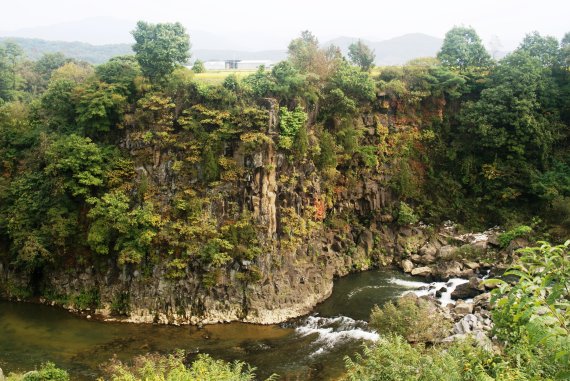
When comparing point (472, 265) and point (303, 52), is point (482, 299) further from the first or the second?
point (303, 52)

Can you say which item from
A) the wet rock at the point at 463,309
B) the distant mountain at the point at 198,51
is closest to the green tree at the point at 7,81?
the wet rock at the point at 463,309

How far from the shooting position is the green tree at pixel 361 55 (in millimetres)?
38906

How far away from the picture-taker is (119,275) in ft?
92.3

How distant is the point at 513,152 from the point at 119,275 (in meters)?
29.7

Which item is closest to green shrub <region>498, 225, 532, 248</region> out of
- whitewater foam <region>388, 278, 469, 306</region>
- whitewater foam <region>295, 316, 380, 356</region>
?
whitewater foam <region>388, 278, 469, 306</region>

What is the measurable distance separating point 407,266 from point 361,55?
56.3ft

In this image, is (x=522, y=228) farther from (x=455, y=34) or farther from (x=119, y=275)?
(x=119, y=275)

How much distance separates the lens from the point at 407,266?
1323 inches

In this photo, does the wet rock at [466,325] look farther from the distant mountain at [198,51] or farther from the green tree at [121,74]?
the distant mountain at [198,51]

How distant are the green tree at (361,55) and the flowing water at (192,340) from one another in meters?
19.9

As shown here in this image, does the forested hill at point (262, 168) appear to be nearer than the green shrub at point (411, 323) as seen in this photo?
No

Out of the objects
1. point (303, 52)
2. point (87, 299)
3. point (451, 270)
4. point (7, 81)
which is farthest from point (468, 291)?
point (7, 81)

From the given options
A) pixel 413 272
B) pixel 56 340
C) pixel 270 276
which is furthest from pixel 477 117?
pixel 56 340

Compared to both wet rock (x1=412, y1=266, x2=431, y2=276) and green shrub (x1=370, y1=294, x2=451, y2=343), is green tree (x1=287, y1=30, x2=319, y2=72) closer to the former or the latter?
wet rock (x1=412, y1=266, x2=431, y2=276)
